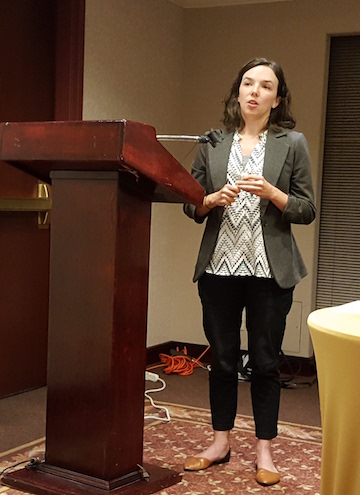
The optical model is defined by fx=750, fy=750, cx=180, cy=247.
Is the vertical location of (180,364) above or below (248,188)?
below

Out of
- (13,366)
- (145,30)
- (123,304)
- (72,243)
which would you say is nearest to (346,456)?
(123,304)

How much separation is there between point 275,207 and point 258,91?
38 centimetres

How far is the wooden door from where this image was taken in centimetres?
354

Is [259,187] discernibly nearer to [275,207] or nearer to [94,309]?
[275,207]

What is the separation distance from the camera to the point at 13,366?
143 inches

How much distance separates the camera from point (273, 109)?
8.44 feet

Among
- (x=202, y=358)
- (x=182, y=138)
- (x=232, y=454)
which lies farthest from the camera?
(x=202, y=358)

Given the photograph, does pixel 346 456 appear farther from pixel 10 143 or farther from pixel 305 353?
pixel 305 353

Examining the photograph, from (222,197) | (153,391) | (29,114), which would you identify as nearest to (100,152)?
(222,197)

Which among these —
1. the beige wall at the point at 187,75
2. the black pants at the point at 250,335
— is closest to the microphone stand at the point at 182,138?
the black pants at the point at 250,335

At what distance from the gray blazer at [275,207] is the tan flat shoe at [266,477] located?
629 mm

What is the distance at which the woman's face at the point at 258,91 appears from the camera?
2.47m

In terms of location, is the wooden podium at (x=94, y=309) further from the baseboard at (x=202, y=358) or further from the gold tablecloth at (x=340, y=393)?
the baseboard at (x=202, y=358)

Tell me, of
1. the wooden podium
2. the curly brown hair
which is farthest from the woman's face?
the wooden podium
